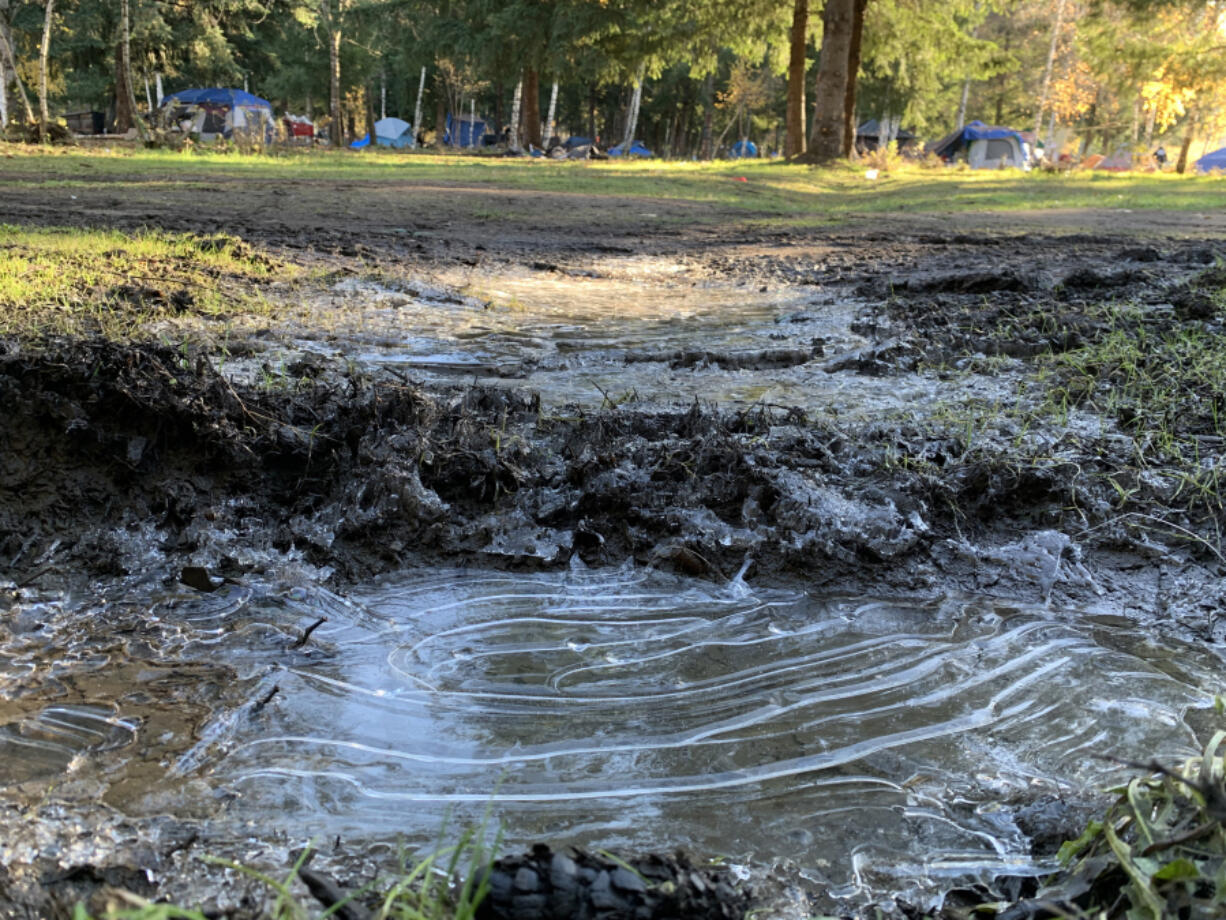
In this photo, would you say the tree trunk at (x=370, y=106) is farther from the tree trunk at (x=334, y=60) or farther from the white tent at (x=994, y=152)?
the white tent at (x=994, y=152)

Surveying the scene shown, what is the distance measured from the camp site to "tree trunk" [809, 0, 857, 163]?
1524 centimetres

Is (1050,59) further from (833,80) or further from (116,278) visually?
(116,278)

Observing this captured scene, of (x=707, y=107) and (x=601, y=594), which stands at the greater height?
(x=707, y=107)

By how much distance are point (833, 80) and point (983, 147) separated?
32.2 m

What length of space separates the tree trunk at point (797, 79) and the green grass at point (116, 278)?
1884 centimetres

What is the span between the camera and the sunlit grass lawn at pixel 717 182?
13.7m

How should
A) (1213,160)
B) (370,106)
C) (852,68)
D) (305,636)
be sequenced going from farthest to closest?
(370,106), (1213,160), (852,68), (305,636)

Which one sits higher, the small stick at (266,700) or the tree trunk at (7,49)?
the tree trunk at (7,49)

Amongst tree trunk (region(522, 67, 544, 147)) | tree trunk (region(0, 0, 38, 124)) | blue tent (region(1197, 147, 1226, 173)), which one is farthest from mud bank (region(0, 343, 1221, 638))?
blue tent (region(1197, 147, 1226, 173))

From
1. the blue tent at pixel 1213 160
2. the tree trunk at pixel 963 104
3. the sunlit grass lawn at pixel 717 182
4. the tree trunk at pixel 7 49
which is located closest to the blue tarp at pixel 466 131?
the tree trunk at pixel 963 104

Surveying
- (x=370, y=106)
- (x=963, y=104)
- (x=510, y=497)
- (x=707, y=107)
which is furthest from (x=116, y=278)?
(x=370, y=106)

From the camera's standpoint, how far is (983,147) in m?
A: 48.2

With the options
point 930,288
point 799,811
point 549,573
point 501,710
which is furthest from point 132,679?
point 930,288

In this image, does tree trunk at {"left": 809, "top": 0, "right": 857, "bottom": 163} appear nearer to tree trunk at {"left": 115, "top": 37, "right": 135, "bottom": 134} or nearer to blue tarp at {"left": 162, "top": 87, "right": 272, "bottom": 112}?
tree trunk at {"left": 115, "top": 37, "right": 135, "bottom": 134}
